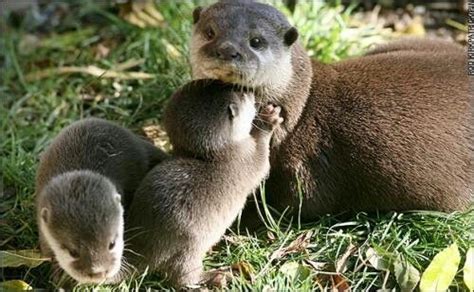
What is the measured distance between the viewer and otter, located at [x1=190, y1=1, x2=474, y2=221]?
11.5 feet

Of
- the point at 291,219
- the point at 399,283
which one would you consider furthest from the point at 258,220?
the point at 399,283

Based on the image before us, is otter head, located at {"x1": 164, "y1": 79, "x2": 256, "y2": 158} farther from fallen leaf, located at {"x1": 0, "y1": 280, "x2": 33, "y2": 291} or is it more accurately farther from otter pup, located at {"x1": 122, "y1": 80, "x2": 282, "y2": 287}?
fallen leaf, located at {"x1": 0, "y1": 280, "x2": 33, "y2": 291}

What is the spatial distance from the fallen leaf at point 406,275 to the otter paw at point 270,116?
0.72m

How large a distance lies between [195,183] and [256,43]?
603mm

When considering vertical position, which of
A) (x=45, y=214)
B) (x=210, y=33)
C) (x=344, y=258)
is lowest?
(x=344, y=258)

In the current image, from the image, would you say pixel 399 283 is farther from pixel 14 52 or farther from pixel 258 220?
pixel 14 52

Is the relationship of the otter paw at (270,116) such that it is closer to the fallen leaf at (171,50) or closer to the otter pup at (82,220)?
the otter pup at (82,220)

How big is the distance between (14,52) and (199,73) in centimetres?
223

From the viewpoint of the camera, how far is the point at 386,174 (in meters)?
3.51

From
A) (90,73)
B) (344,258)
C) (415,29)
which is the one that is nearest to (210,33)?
(344,258)

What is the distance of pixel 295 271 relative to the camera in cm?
339

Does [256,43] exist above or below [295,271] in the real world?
above

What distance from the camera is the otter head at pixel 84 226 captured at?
Result: 2928mm

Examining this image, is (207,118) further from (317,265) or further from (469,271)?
(469,271)
